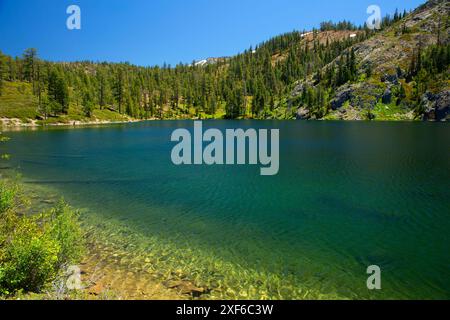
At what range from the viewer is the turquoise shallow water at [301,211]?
1841cm

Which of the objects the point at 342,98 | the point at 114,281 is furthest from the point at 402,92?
the point at 114,281

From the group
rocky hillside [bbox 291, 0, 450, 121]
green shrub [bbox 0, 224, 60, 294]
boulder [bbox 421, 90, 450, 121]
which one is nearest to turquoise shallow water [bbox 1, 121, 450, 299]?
green shrub [bbox 0, 224, 60, 294]

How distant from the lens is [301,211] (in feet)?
93.7

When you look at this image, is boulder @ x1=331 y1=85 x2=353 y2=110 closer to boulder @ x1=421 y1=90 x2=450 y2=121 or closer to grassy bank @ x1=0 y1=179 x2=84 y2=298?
boulder @ x1=421 y1=90 x2=450 y2=121

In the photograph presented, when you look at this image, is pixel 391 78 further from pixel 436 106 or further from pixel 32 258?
pixel 32 258

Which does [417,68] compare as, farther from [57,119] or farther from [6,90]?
[6,90]

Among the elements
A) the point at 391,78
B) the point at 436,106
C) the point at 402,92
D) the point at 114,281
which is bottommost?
the point at 114,281

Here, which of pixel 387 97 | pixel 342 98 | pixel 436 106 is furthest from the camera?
pixel 342 98

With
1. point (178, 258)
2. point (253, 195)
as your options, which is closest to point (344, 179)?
point (253, 195)

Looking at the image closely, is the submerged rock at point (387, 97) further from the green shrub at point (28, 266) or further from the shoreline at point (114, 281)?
the green shrub at point (28, 266)

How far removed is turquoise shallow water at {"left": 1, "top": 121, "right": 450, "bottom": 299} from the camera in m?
18.4

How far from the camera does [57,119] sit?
156500 mm

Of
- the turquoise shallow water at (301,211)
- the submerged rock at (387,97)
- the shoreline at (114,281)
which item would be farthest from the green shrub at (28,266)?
the submerged rock at (387,97)

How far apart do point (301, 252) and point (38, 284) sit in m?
15.7
